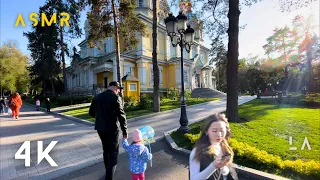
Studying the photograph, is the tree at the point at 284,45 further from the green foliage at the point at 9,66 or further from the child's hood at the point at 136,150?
the green foliage at the point at 9,66

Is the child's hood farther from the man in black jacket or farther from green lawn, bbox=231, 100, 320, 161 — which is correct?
green lawn, bbox=231, 100, 320, 161

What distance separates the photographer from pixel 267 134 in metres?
6.57

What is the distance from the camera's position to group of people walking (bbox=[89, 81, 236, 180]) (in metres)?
1.96

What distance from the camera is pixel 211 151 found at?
198 cm

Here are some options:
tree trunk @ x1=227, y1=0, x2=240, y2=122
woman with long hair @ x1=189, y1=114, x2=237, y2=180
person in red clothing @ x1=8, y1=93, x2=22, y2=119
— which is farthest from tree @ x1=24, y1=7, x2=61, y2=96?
woman with long hair @ x1=189, y1=114, x2=237, y2=180

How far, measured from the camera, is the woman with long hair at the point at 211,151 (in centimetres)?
195

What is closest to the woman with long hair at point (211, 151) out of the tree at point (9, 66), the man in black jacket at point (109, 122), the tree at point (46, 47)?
the man in black jacket at point (109, 122)

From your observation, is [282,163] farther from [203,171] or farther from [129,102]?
[129,102]

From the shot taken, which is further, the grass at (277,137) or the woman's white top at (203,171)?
the grass at (277,137)

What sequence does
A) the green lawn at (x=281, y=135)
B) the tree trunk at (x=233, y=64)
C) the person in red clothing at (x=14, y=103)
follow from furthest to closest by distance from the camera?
the person in red clothing at (x=14, y=103), the tree trunk at (x=233, y=64), the green lawn at (x=281, y=135)

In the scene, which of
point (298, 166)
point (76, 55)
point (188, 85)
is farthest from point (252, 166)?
point (76, 55)

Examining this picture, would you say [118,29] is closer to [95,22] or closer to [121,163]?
[95,22]

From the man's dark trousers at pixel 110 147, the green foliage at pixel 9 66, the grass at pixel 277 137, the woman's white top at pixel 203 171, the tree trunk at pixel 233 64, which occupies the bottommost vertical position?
the grass at pixel 277 137

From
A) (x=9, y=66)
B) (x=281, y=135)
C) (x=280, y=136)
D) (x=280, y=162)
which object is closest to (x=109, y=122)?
(x=280, y=162)
